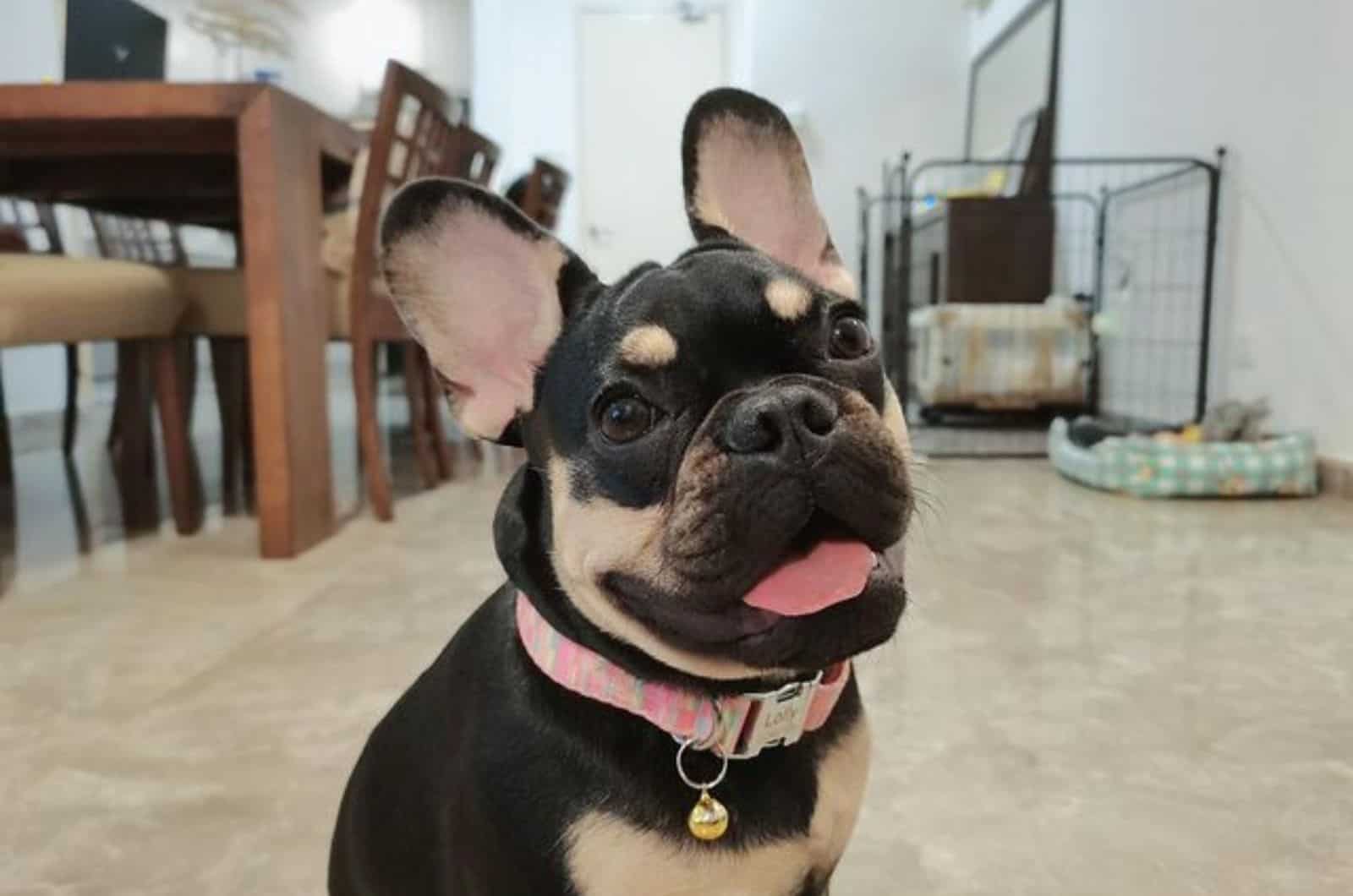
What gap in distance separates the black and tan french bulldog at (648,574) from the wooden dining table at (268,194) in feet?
6.02

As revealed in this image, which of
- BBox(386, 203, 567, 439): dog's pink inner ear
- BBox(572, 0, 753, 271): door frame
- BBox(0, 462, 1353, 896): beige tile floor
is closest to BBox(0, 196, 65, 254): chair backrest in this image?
BBox(0, 462, 1353, 896): beige tile floor

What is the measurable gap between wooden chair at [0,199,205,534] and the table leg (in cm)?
34

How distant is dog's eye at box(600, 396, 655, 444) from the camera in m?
0.86

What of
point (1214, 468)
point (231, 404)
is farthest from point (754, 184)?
point (231, 404)

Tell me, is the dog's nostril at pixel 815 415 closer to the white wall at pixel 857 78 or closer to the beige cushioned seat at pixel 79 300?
the beige cushioned seat at pixel 79 300

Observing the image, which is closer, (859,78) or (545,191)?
(545,191)

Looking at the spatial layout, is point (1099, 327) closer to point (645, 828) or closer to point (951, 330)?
point (951, 330)

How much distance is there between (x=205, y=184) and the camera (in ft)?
11.8

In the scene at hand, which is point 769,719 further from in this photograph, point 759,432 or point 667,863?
point 759,432

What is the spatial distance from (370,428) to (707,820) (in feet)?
8.41

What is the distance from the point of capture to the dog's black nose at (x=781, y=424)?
771 millimetres

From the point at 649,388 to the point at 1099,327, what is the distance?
15.1 ft

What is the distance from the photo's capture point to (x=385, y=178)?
3020 mm

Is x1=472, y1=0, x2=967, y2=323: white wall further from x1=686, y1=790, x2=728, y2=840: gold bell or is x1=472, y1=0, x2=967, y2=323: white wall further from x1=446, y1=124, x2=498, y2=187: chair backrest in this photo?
x1=686, y1=790, x2=728, y2=840: gold bell
